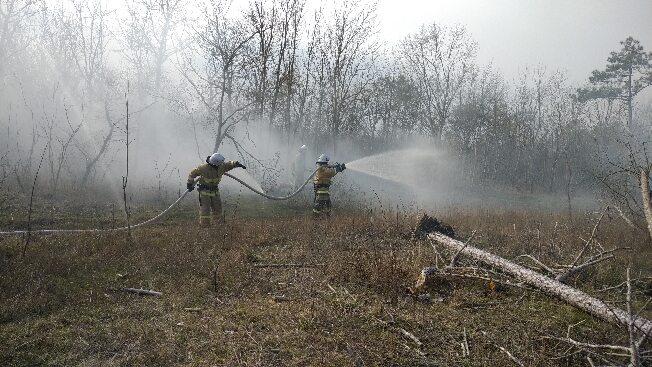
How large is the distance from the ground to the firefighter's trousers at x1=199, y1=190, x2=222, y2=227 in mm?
1683

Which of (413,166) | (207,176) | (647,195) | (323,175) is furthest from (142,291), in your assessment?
(413,166)

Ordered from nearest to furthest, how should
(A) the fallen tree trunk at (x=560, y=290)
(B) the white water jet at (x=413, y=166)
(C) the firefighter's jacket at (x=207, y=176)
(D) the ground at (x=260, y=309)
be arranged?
1. (D) the ground at (x=260, y=309)
2. (A) the fallen tree trunk at (x=560, y=290)
3. (C) the firefighter's jacket at (x=207, y=176)
4. (B) the white water jet at (x=413, y=166)

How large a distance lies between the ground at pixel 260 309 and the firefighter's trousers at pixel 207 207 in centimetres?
168

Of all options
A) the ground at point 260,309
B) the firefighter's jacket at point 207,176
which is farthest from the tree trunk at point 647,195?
the firefighter's jacket at point 207,176

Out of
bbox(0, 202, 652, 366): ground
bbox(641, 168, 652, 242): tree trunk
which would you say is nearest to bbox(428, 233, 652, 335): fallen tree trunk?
bbox(0, 202, 652, 366): ground

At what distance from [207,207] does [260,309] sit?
17.3 feet

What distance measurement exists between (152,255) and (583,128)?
1544 inches

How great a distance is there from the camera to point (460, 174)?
1405 inches

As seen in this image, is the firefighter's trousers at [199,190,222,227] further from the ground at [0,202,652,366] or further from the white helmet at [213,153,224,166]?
the ground at [0,202,652,366]

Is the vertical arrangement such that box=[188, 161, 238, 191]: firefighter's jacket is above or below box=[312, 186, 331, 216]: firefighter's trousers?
above

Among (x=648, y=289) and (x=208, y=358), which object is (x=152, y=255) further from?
(x=648, y=289)

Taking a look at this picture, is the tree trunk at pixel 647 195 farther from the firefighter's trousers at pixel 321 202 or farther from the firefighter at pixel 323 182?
the firefighter's trousers at pixel 321 202

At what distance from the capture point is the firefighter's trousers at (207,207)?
946cm

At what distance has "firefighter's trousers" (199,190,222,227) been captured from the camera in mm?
9461
